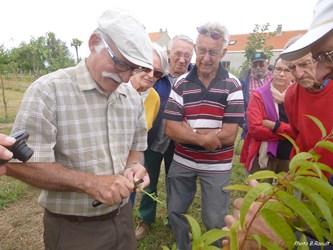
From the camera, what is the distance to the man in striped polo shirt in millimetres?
2691

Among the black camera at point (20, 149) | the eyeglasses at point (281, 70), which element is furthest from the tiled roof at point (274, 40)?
the black camera at point (20, 149)

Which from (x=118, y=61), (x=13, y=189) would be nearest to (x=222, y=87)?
(x=118, y=61)

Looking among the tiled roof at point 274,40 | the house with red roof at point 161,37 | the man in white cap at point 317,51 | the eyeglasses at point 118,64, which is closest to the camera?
the man in white cap at point 317,51

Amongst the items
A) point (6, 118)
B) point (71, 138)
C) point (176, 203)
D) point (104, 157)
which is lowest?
point (6, 118)

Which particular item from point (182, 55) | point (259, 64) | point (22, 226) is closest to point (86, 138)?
point (182, 55)

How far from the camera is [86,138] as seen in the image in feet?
5.79

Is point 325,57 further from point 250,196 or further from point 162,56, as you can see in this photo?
point 162,56

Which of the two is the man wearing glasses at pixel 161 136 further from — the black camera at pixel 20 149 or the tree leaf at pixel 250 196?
the tree leaf at pixel 250 196

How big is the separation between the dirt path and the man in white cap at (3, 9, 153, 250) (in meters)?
1.79

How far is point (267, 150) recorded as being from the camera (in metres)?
3.18

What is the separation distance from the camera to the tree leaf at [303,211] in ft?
2.27

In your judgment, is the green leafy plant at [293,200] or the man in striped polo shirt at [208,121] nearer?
the green leafy plant at [293,200]

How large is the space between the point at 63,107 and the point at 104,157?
43 cm

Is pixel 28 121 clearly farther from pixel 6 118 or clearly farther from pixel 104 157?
pixel 6 118
